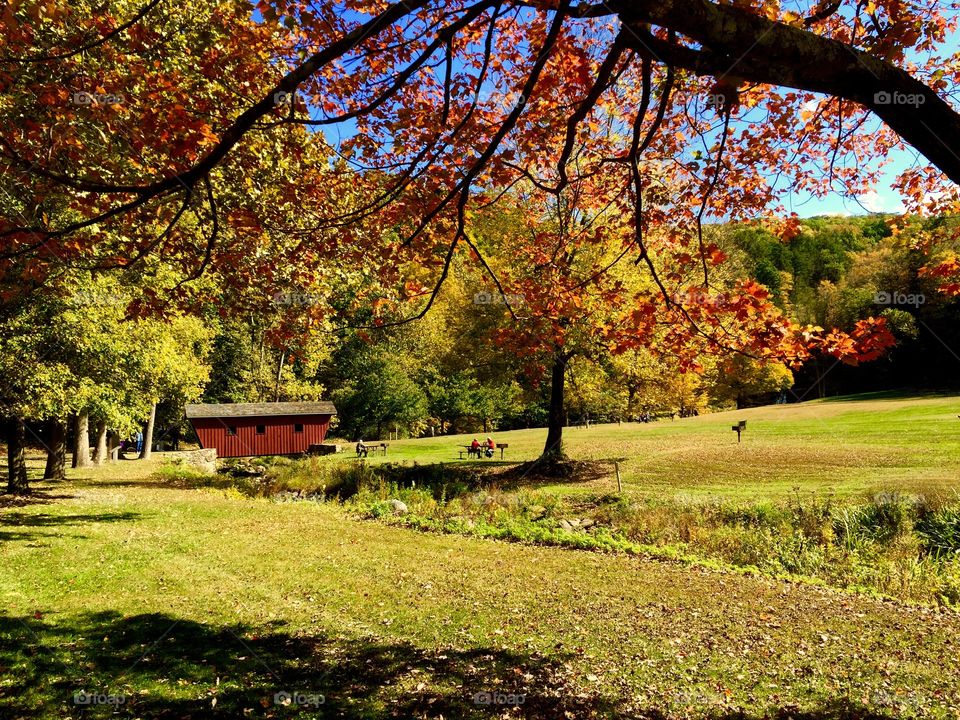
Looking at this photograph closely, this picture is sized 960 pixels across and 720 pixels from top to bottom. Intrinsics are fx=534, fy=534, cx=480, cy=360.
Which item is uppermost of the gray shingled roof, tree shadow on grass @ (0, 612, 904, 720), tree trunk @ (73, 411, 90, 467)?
the gray shingled roof

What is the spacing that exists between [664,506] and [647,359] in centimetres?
762

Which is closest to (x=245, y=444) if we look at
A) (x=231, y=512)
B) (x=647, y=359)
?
(x=231, y=512)

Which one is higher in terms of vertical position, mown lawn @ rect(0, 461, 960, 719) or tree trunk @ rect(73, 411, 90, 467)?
tree trunk @ rect(73, 411, 90, 467)

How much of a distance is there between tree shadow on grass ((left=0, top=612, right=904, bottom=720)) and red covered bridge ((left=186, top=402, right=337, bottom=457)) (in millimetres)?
29339

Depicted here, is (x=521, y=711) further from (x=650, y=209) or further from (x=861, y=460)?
(x=861, y=460)

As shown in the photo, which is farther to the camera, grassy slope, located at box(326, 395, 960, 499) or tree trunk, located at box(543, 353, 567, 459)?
tree trunk, located at box(543, 353, 567, 459)

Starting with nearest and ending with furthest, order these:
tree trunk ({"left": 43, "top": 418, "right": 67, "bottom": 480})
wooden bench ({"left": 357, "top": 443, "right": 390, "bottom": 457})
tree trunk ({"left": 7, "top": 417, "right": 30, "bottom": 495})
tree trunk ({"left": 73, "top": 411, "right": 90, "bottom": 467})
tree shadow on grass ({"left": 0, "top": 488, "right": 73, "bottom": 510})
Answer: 1. tree shadow on grass ({"left": 0, "top": 488, "right": 73, "bottom": 510})
2. tree trunk ({"left": 7, "top": 417, "right": 30, "bottom": 495})
3. tree trunk ({"left": 43, "top": 418, "right": 67, "bottom": 480})
4. tree trunk ({"left": 73, "top": 411, "right": 90, "bottom": 467})
5. wooden bench ({"left": 357, "top": 443, "right": 390, "bottom": 457})

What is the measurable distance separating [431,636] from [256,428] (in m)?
31.8

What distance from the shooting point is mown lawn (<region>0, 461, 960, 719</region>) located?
553 cm

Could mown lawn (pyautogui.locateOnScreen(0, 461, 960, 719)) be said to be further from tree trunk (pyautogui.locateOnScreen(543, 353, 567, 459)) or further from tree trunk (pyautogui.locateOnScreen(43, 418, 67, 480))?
tree trunk (pyautogui.locateOnScreen(543, 353, 567, 459))

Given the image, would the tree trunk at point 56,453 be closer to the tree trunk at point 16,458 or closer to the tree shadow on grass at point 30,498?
the tree shadow on grass at point 30,498

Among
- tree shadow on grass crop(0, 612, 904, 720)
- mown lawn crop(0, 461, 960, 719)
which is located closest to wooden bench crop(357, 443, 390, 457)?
mown lawn crop(0, 461, 960, 719)

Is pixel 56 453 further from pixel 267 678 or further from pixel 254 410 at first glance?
pixel 267 678

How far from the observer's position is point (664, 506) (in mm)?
16047
